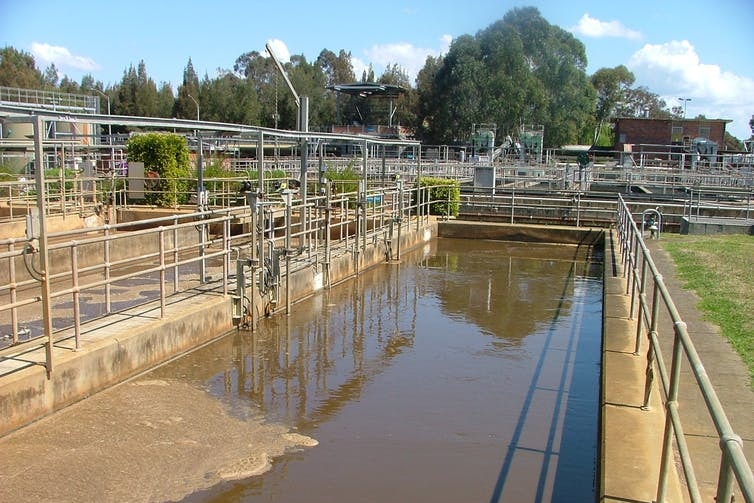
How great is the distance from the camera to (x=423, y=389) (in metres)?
7.52

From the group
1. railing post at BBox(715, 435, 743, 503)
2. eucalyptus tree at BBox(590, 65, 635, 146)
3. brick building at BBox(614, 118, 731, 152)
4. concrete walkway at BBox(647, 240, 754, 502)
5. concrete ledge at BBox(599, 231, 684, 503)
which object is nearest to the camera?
railing post at BBox(715, 435, 743, 503)

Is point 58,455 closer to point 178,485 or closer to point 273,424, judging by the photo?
point 178,485

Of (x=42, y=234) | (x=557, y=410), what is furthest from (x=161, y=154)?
(x=557, y=410)

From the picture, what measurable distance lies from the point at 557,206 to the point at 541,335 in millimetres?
13607

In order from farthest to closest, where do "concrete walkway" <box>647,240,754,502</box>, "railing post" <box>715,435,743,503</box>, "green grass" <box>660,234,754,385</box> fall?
"green grass" <box>660,234,754,385</box> → "concrete walkway" <box>647,240,754,502</box> → "railing post" <box>715,435,743,503</box>

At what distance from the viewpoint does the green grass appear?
325 inches

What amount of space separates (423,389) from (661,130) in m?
72.0

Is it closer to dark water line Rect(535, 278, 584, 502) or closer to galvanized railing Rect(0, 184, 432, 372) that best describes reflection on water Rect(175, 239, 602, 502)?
dark water line Rect(535, 278, 584, 502)

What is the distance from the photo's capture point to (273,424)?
21.3ft

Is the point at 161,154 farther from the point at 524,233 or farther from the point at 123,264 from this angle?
the point at 524,233

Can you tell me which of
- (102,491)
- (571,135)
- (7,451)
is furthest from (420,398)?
(571,135)

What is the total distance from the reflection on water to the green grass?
61.5 inches

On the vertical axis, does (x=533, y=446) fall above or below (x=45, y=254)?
below

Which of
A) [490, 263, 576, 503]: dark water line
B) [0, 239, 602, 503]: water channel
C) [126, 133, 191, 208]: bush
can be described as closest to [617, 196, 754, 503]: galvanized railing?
[490, 263, 576, 503]: dark water line
